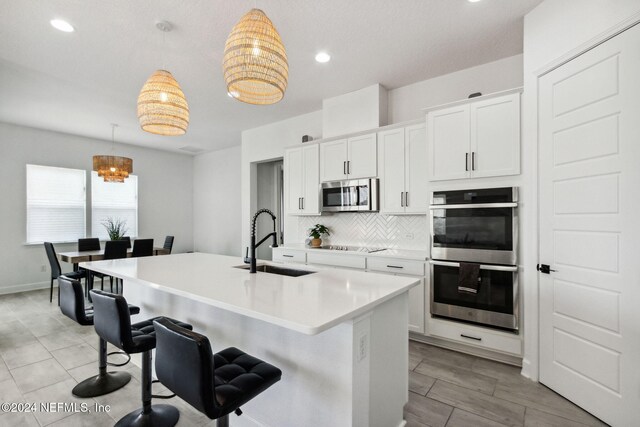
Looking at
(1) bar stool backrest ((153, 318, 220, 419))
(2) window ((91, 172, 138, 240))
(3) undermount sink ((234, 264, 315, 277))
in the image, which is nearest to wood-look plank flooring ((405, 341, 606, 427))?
(3) undermount sink ((234, 264, 315, 277))

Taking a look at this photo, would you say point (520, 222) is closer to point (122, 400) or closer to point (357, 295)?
point (357, 295)

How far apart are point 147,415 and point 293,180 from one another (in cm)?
341

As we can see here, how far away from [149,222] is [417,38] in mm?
6952

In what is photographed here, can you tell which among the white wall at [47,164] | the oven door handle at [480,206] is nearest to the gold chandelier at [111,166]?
the white wall at [47,164]

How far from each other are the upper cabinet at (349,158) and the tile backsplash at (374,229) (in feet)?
2.00

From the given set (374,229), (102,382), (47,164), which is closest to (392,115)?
(374,229)

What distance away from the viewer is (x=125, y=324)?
1.67m

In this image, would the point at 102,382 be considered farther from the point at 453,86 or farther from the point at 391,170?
the point at 453,86

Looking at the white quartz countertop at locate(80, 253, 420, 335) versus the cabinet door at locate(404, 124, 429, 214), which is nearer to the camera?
the white quartz countertop at locate(80, 253, 420, 335)

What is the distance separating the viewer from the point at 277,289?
167cm

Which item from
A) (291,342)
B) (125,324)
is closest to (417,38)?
(291,342)

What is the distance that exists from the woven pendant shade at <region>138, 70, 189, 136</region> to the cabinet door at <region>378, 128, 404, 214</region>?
2.30 meters

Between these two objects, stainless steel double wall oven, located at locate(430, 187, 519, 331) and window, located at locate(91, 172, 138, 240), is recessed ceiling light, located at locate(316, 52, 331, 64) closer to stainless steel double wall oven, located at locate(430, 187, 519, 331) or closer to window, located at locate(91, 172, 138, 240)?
stainless steel double wall oven, located at locate(430, 187, 519, 331)

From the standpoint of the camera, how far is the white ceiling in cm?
250
